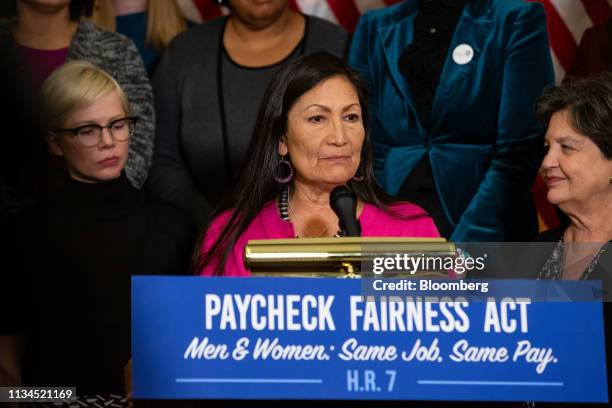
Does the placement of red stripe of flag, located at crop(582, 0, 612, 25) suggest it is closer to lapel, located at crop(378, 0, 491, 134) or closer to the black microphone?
lapel, located at crop(378, 0, 491, 134)

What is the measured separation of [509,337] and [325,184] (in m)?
0.85

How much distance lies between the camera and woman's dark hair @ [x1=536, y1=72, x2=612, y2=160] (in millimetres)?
1886

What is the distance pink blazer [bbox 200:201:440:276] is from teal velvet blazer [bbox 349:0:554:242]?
0.98 ft

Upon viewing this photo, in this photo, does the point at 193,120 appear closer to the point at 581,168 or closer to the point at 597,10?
the point at 581,168

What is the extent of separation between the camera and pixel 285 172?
2096 mm

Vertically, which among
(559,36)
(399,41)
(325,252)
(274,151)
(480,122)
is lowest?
(325,252)

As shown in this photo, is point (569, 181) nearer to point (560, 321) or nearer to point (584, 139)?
point (584, 139)

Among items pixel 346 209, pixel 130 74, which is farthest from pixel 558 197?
pixel 130 74

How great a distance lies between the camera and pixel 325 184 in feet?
6.65

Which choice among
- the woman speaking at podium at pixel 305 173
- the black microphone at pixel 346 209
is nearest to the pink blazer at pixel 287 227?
the woman speaking at podium at pixel 305 173

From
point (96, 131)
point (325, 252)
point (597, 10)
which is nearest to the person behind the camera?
point (325, 252)

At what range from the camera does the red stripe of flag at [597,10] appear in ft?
8.37

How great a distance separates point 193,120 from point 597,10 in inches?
50.4

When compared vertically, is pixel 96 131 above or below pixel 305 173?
above
